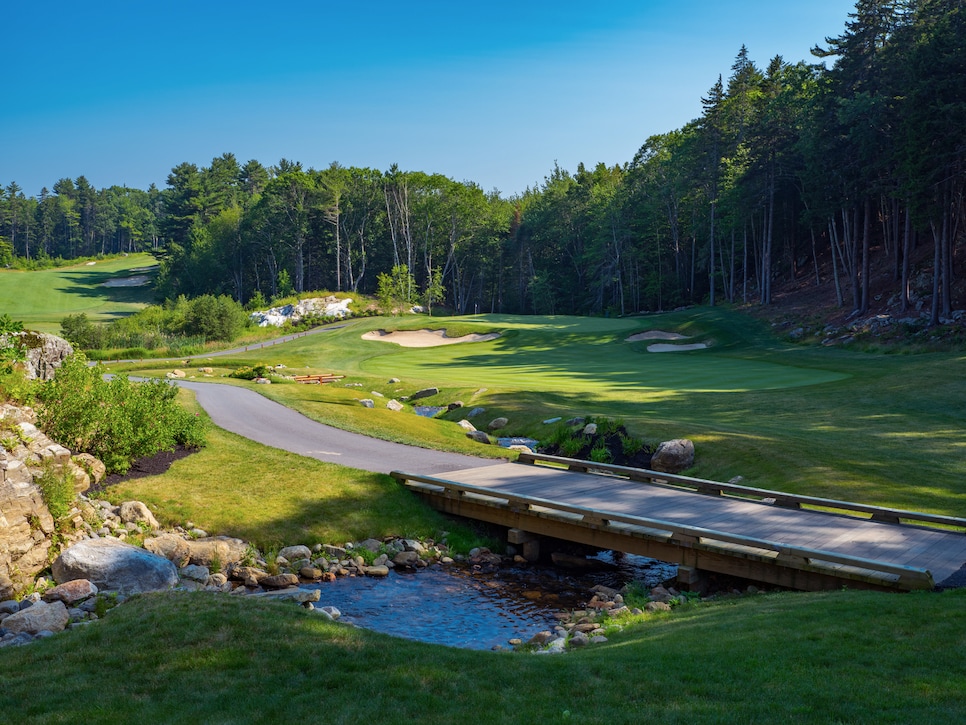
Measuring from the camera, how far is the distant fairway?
89812 millimetres

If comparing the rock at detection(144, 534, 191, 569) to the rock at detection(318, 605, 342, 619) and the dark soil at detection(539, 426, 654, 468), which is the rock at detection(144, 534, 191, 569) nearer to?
the rock at detection(318, 605, 342, 619)

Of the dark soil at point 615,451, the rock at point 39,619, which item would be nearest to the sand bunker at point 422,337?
the dark soil at point 615,451

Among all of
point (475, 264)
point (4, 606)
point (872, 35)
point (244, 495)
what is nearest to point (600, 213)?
point (475, 264)

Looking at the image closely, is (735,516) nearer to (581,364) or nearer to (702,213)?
(581,364)

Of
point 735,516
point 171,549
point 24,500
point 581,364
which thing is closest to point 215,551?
point 171,549

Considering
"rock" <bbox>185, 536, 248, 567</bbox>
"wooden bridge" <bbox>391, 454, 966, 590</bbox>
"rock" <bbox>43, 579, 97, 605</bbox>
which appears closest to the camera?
"wooden bridge" <bbox>391, 454, 966, 590</bbox>

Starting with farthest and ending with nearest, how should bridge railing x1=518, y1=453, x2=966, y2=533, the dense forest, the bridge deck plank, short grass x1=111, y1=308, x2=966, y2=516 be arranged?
the dense forest, short grass x1=111, y1=308, x2=966, y2=516, bridge railing x1=518, y1=453, x2=966, y2=533, the bridge deck plank

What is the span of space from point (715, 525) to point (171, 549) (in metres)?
9.51

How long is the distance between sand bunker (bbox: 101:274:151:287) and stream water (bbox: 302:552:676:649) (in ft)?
392

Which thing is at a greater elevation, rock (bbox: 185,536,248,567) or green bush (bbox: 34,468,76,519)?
green bush (bbox: 34,468,76,519)

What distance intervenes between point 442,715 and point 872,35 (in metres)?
52.4

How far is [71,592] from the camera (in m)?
10.9

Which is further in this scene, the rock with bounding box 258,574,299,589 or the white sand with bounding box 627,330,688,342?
the white sand with bounding box 627,330,688,342

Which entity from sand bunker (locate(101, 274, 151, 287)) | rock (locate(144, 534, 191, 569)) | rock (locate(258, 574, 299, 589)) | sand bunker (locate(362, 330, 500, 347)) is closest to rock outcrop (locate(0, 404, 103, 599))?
rock (locate(144, 534, 191, 569))
